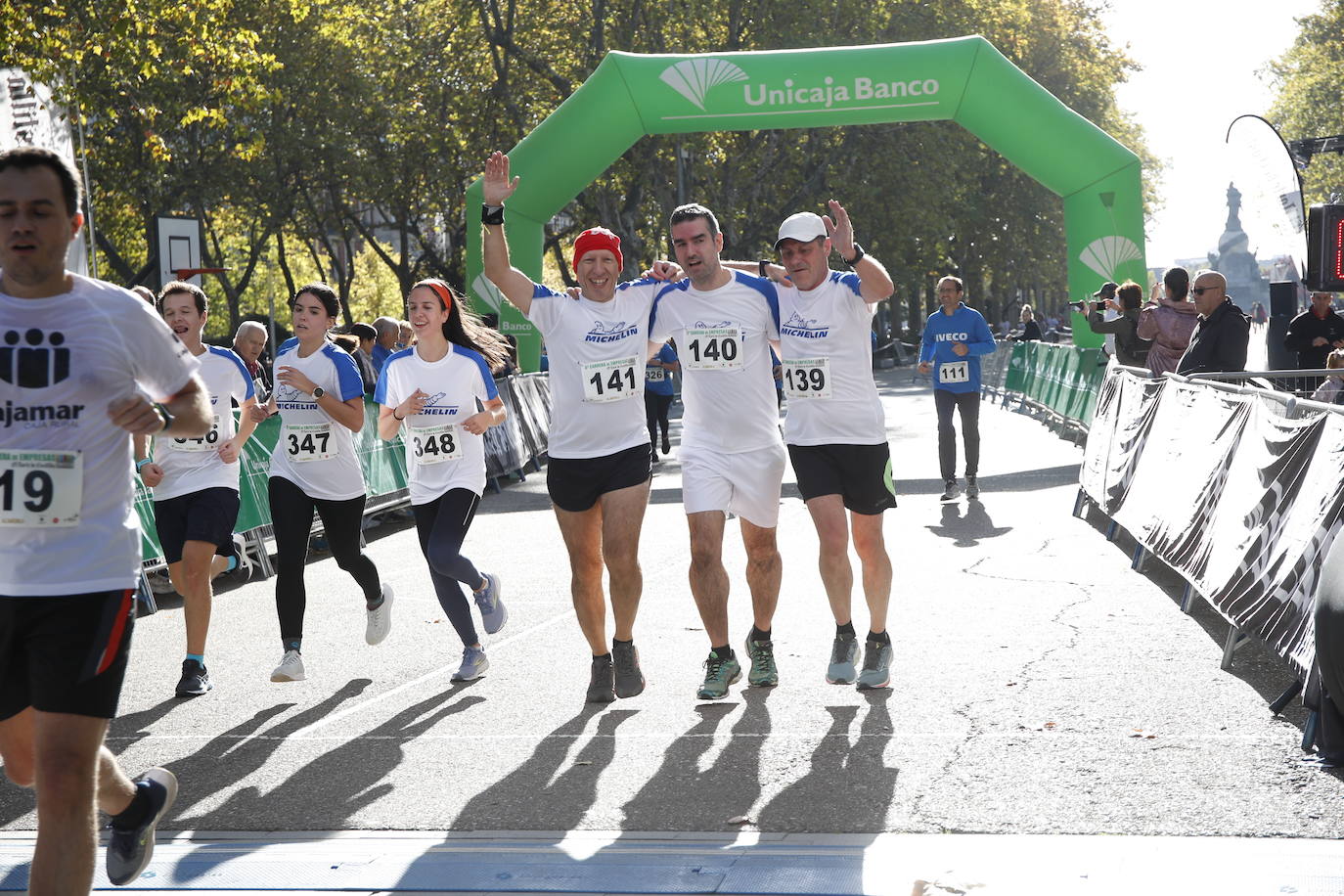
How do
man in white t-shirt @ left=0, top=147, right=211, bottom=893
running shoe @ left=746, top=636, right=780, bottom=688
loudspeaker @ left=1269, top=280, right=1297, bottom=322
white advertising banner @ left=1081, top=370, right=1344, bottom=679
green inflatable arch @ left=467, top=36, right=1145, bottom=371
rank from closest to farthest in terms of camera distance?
1. man in white t-shirt @ left=0, top=147, right=211, bottom=893
2. white advertising banner @ left=1081, top=370, right=1344, bottom=679
3. running shoe @ left=746, top=636, right=780, bottom=688
4. loudspeaker @ left=1269, top=280, right=1297, bottom=322
5. green inflatable arch @ left=467, top=36, right=1145, bottom=371

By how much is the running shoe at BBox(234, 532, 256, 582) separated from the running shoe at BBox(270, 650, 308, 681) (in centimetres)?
440

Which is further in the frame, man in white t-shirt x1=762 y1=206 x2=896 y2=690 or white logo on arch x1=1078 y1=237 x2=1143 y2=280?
white logo on arch x1=1078 y1=237 x2=1143 y2=280

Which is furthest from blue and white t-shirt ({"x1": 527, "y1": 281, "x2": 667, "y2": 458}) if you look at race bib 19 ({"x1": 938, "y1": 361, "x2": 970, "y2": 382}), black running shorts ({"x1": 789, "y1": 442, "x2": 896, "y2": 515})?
race bib 19 ({"x1": 938, "y1": 361, "x2": 970, "y2": 382})

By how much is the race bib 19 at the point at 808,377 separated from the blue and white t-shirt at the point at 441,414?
147 cm

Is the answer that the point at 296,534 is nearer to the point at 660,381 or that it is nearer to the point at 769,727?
the point at 769,727

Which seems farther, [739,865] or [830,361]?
[830,361]

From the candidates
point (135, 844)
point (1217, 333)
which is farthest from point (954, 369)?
point (135, 844)

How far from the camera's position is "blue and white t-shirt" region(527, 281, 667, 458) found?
6.78m

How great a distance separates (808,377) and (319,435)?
234 cm

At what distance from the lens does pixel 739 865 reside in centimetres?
463

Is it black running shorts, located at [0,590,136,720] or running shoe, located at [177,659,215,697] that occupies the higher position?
black running shorts, located at [0,590,136,720]

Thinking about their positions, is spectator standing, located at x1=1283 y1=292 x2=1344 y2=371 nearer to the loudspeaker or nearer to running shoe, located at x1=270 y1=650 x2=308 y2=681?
the loudspeaker

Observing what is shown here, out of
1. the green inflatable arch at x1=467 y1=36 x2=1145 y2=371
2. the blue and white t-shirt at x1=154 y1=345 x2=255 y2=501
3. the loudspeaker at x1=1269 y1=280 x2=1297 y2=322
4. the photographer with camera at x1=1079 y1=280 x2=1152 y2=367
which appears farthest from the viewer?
the green inflatable arch at x1=467 y1=36 x2=1145 y2=371

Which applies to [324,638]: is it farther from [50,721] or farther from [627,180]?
Result: [627,180]
